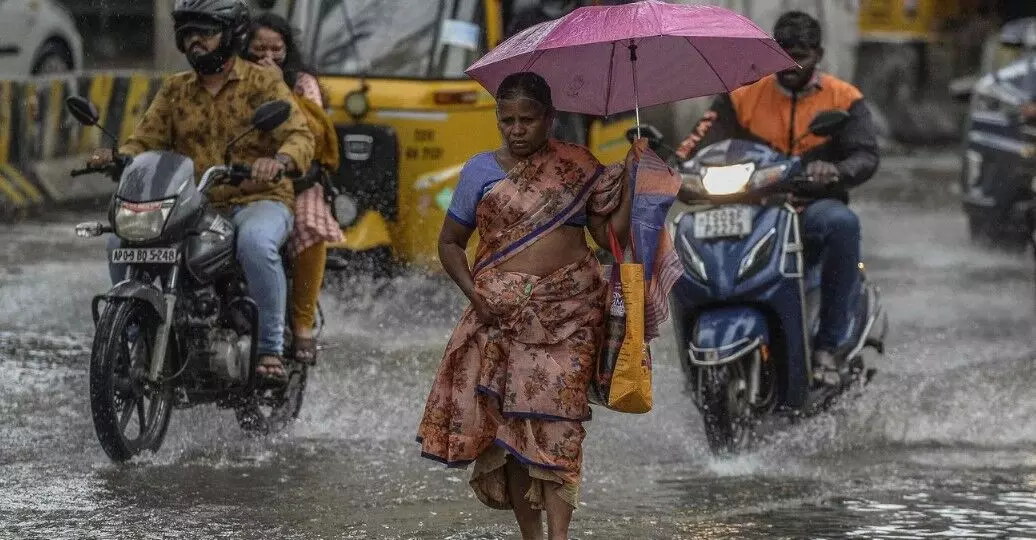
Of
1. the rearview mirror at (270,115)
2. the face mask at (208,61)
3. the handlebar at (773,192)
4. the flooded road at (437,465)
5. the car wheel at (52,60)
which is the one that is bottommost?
the flooded road at (437,465)

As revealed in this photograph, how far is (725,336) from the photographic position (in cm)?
714

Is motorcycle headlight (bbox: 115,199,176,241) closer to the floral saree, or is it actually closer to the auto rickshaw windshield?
the floral saree

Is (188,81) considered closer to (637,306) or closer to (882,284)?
(637,306)

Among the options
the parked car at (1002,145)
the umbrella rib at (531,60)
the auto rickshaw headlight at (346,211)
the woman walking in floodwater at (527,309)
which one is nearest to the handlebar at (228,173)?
the umbrella rib at (531,60)

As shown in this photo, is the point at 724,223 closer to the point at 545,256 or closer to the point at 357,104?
the point at 545,256

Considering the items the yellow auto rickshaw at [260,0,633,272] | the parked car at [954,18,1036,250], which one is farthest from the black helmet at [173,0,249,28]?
the parked car at [954,18,1036,250]

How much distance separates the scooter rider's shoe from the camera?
7.69 meters

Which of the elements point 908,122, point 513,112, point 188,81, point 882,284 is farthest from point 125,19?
point 513,112

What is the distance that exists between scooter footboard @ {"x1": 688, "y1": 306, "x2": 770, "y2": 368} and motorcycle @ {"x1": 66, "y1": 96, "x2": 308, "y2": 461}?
1.63m

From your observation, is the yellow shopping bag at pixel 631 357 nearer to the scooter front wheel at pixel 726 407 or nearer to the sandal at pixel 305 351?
the scooter front wheel at pixel 726 407

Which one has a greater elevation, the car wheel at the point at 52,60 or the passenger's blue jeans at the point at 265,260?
the passenger's blue jeans at the point at 265,260

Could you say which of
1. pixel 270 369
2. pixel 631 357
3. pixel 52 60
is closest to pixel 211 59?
pixel 270 369

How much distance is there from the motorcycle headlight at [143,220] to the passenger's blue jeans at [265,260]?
0.25 metres

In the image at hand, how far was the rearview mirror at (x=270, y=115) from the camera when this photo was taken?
6828mm
